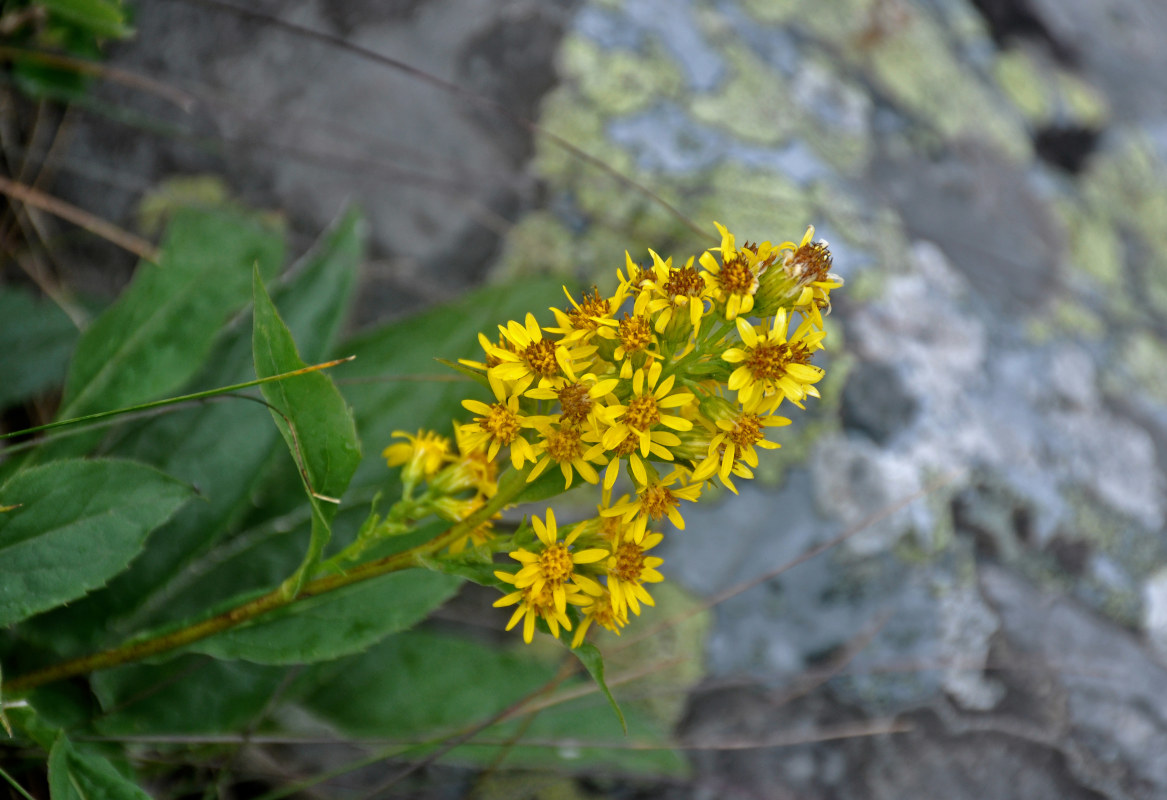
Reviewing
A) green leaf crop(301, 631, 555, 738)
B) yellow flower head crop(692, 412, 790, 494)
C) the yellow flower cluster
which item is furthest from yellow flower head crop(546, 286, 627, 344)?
green leaf crop(301, 631, 555, 738)

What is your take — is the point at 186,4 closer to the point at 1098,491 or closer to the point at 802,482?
the point at 802,482

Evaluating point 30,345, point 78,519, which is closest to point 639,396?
point 78,519

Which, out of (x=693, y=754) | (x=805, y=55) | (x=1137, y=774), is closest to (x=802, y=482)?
(x=693, y=754)

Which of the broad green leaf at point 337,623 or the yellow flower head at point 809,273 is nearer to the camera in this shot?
the yellow flower head at point 809,273

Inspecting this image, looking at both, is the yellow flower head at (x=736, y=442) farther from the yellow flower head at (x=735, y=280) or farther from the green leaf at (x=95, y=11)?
the green leaf at (x=95, y=11)

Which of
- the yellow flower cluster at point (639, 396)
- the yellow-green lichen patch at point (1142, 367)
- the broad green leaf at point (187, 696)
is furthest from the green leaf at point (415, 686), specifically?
the yellow-green lichen patch at point (1142, 367)

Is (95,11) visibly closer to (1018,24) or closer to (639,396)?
(639,396)
